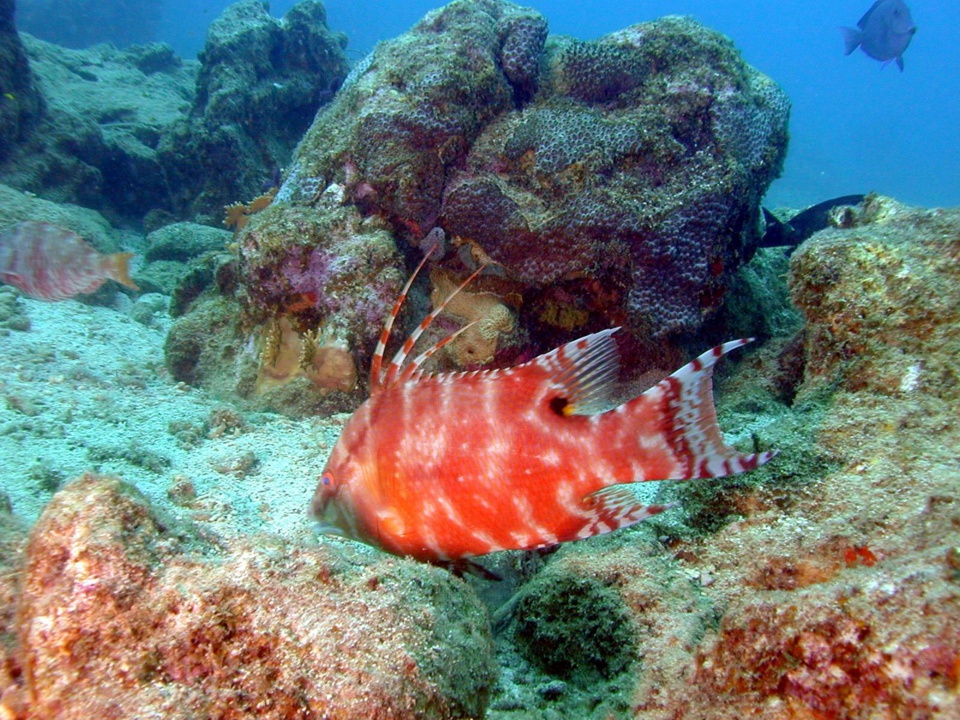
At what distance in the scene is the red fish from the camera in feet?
17.3

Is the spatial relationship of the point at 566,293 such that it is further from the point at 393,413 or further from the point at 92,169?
the point at 92,169

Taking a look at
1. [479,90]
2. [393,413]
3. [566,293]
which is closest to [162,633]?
[393,413]

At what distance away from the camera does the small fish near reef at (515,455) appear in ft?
6.58

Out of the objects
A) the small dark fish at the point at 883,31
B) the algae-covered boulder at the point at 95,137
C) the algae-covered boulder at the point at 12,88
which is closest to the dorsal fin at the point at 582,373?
the algae-covered boulder at the point at 95,137

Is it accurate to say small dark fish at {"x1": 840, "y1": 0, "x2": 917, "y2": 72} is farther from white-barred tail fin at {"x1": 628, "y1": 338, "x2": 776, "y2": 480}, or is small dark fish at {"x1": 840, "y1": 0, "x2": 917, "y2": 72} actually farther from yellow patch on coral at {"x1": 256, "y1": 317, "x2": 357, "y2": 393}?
white-barred tail fin at {"x1": 628, "y1": 338, "x2": 776, "y2": 480}

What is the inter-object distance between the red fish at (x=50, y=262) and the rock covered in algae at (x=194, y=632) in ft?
16.6

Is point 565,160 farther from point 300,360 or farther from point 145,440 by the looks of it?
point 145,440

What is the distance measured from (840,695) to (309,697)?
1.29 metres

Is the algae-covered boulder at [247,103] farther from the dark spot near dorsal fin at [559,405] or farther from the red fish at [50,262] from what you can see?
the dark spot near dorsal fin at [559,405]

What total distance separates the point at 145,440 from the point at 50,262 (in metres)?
A: 2.72

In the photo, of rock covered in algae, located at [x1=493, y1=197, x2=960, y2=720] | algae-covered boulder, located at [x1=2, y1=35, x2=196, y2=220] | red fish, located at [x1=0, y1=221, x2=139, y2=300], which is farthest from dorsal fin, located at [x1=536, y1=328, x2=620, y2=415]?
algae-covered boulder, located at [x1=2, y1=35, x2=196, y2=220]

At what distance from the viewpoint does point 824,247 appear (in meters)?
3.18

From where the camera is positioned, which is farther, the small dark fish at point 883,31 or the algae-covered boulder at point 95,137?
the small dark fish at point 883,31

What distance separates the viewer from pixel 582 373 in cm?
220
